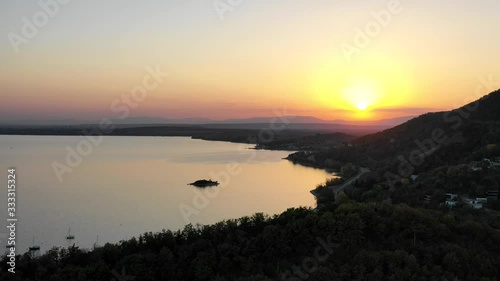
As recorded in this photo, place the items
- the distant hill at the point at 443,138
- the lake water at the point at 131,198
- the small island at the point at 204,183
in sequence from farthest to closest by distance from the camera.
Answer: the small island at the point at 204,183 < the distant hill at the point at 443,138 < the lake water at the point at 131,198

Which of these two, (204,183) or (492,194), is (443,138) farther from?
(204,183)

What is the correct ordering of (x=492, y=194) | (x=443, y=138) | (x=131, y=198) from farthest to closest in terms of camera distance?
1. (x=443, y=138)
2. (x=131, y=198)
3. (x=492, y=194)

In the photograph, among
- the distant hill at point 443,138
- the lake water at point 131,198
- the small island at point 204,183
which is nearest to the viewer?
the lake water at point 131,198

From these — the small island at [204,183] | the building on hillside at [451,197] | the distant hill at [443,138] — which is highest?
the distant hill at [443,138]

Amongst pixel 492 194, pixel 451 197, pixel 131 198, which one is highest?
pixel 492 194

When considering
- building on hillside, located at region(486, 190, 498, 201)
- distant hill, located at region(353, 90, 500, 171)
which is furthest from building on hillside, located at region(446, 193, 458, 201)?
distant hill, located at region(353, 90, 500, 171)

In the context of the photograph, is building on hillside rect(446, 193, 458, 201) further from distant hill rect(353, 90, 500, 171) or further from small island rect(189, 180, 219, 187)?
small island rect(189, 180, 219, 187)

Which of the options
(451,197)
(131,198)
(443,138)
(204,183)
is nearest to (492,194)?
(451,197)

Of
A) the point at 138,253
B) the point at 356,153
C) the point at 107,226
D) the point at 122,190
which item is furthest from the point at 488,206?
the point at 356,153

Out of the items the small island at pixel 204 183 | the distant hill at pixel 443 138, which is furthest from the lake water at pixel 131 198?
the distant hill at pixel 443 138

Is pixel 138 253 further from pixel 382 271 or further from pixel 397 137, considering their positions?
pixel 397 137

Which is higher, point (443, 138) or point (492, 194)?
point (443, 138)

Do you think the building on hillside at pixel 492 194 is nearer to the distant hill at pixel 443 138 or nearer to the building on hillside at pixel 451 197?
the building on hillside at pixel 451 197
